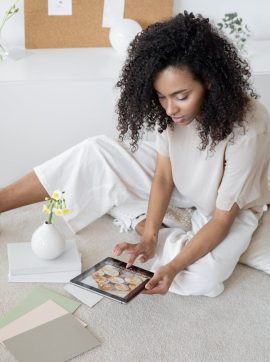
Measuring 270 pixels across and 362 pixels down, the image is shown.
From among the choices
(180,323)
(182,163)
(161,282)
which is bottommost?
(180,323)

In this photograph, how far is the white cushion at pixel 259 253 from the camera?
202 cm

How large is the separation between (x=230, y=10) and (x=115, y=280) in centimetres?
164

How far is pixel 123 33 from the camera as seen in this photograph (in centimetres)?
266

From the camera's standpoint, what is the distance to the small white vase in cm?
189

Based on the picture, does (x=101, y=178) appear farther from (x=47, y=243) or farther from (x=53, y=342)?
(x=53, y=342)

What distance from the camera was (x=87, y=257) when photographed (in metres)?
2.07

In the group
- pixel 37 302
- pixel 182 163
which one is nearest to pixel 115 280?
pixel 37 302

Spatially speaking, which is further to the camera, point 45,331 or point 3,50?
point 3,50

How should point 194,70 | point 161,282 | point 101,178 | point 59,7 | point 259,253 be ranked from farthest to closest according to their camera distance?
point 59,7 < point 101,178 < point 259,253 < point 161,282 < point 194,70

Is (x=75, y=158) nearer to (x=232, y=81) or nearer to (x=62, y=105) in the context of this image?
(x=62, y=105)

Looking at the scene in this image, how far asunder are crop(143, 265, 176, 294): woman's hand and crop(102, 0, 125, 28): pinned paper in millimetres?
→ 1355

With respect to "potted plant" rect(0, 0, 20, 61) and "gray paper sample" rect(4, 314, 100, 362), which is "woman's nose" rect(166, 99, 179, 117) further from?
"potted plant" rect(0, 0, 20, 61)

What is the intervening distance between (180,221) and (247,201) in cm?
34

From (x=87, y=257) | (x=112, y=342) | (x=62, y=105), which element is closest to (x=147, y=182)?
(x=87, y=257)
